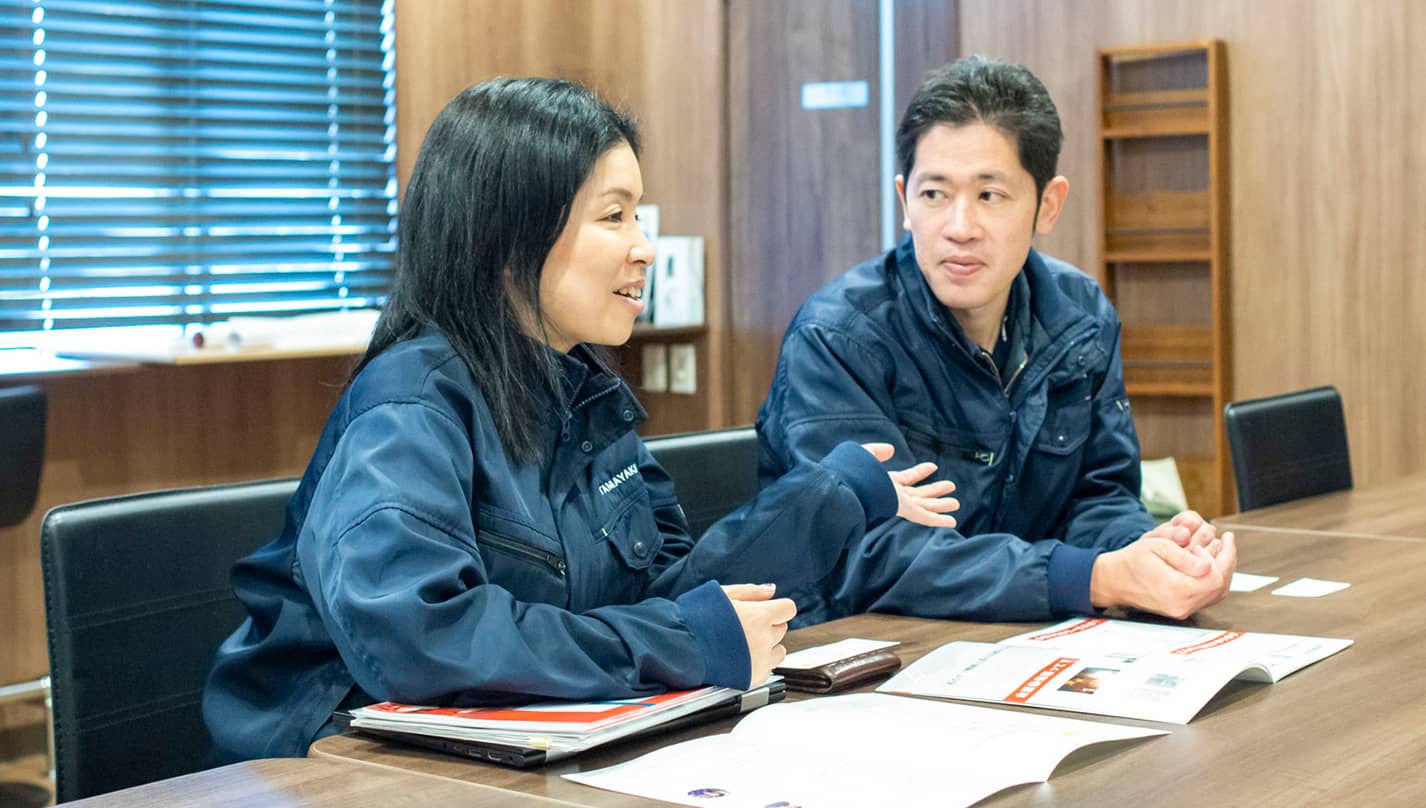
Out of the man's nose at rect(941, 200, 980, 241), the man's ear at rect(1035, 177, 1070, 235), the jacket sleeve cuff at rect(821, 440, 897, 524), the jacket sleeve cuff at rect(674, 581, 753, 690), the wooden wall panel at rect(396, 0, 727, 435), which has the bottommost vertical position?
the jacket sleeve cuff at rect(674, 581, 753, 690)

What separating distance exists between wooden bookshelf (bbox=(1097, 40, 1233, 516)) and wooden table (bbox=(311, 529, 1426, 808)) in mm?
3097

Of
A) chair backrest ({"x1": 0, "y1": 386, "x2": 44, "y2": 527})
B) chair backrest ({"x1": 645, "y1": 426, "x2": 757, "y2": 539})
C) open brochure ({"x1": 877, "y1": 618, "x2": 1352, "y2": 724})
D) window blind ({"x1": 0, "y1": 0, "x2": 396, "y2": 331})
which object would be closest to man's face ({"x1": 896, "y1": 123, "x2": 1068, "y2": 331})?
chair backrest ({"x1": 645, "y1": 426, "x2": 757, "y2": 539})

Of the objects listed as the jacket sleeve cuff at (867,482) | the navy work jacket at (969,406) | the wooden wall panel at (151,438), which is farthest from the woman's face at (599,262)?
the wooden wall panel at (151,438)

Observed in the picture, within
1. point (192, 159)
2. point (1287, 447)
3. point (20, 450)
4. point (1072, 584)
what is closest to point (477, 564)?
point (1072, 584)

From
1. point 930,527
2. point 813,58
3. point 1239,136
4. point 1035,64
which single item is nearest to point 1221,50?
point 1239,136

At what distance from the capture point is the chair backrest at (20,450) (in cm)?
316

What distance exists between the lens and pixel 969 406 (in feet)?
7.04

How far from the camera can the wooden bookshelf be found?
4688mm

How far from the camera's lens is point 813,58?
4.91 m

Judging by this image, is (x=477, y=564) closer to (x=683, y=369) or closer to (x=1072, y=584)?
(x=1072, y=584)

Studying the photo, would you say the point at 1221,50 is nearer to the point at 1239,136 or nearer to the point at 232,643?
the point at 1239,136

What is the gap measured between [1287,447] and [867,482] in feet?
4.81

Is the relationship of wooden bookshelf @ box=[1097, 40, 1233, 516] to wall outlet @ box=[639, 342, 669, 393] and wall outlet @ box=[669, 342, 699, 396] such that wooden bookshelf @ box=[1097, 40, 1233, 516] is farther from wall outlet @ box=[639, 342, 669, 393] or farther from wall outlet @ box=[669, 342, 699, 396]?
wall outlet @ box=[639, 342, 669, 393]

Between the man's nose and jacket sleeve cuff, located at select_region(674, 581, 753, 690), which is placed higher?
the man's nose
